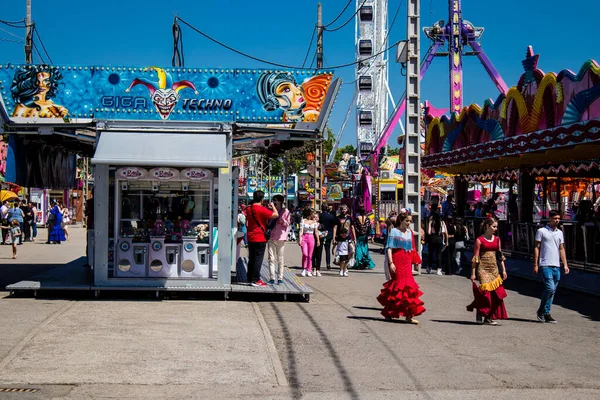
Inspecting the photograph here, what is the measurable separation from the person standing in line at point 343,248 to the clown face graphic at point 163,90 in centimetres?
671

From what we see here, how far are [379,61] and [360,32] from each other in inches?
171

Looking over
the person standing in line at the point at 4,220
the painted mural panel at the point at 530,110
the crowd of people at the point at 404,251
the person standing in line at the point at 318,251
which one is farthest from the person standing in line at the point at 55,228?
the person standing in line at the point at 318,251

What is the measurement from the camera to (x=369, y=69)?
195 ft

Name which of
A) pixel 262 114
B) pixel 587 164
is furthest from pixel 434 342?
pixel 587 164

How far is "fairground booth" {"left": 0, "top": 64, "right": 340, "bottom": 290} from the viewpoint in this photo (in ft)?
43.2

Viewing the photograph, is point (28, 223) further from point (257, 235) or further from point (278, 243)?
point (257, 235)

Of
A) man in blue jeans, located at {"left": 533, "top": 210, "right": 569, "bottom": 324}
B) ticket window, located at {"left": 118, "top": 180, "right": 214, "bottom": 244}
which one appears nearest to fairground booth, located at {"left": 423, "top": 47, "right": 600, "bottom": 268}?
man in blue jeans, located at {"left": 533, "top": 210, "right": 569, "bottom": 324}

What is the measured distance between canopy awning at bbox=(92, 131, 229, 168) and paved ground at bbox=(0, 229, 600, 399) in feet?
7.58

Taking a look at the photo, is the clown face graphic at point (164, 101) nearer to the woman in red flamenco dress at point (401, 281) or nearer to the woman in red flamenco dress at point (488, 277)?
the woman in red flamenco dress at point (401, 281)

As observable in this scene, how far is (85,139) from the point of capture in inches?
555

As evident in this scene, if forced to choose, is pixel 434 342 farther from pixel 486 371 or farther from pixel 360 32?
pixel 360 32

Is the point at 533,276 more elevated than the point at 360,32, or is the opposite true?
the point at 360,32

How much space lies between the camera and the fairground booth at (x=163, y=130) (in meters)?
13.2

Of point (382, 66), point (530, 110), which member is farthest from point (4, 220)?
point (382, 66)
